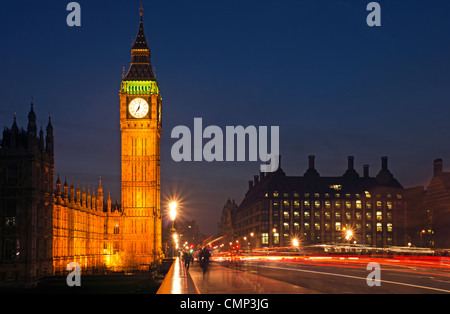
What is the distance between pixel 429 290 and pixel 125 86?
10379 cm

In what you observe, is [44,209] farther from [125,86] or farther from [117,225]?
[125,86]

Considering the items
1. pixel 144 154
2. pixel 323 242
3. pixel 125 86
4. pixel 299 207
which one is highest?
pixel 125 86

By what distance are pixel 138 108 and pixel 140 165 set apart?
12849 millimetres

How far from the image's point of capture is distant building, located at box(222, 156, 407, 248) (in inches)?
6206

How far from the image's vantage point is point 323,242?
513 ft

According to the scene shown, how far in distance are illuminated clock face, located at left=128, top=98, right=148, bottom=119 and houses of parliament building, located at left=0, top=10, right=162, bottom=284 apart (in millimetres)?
223

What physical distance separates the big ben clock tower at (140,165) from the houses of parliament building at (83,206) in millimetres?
218

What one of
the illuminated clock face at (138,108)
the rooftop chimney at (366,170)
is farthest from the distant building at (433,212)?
the illuminated clock face at (138,108)

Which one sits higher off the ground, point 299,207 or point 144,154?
point 144,154
